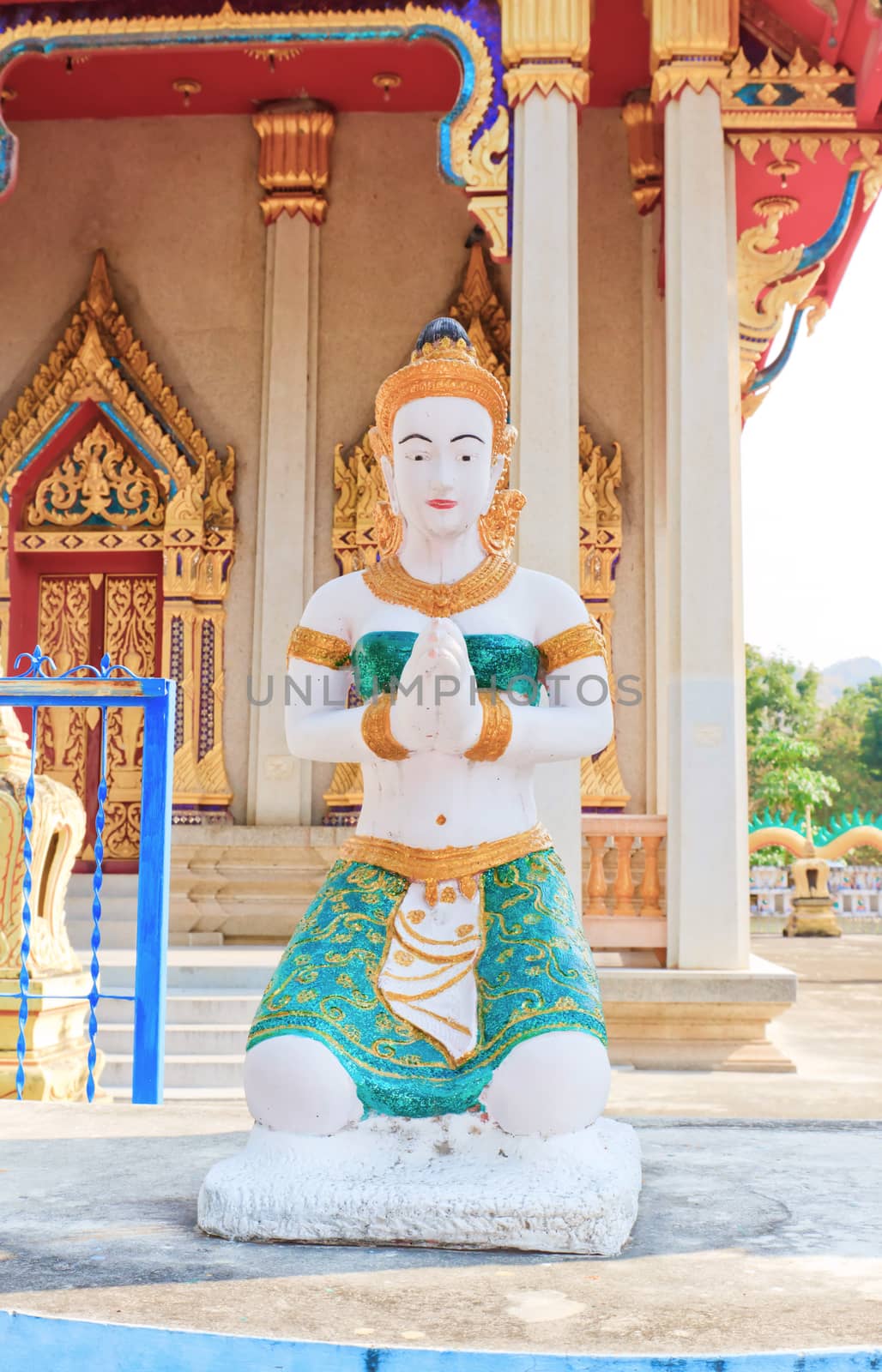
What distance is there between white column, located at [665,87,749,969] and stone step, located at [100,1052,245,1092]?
1.82 metres

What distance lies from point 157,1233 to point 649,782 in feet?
18.0

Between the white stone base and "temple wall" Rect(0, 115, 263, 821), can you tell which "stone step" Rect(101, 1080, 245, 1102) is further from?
"temple wall" Rect(0, 115, 263, 821)

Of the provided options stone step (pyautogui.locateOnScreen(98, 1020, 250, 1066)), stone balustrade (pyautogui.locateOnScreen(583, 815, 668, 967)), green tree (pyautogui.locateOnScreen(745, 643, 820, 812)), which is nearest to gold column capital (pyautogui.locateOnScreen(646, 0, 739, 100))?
stone balustrade (pyautogui.locateOnScreen(583, 815, 668, 967))

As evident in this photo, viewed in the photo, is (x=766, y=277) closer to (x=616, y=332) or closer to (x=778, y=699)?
(x=616, y=332)

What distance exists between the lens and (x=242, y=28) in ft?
22.0

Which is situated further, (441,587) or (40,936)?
(40,936)

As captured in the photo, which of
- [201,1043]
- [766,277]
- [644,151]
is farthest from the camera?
[644,151]

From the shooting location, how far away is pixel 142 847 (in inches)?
161

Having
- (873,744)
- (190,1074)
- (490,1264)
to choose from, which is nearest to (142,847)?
(190,1074)

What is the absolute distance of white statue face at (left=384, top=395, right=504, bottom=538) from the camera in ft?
8.87

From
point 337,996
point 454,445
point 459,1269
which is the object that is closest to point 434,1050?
point 337,996

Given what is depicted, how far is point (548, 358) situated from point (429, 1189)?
420 cm

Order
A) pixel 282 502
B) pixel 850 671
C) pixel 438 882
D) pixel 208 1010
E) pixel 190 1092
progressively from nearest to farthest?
pixel 438 882, pixel 190 1092, pixel 208 1010, pixel 282 502, pixel 850 671

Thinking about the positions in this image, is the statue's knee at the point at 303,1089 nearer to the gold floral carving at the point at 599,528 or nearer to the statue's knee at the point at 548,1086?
the statue's knee at the point at 548,1086
